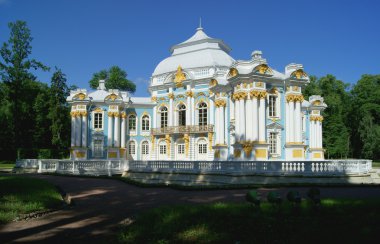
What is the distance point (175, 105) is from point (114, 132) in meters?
6.11

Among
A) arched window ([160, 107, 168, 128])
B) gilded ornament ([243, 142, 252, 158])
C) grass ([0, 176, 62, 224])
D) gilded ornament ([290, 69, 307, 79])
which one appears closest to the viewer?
grass ([0, 176, 62, 224])

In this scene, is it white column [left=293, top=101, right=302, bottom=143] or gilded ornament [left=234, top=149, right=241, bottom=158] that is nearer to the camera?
gilded ornament [left=234, top=149, right=241, bottom=158]

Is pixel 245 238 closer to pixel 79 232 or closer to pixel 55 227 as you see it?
pixel 79 232

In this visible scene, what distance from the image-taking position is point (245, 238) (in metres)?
5.65

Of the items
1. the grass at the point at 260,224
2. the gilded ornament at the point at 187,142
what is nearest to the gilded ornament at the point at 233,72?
the gilded ornament at the point at 187,142

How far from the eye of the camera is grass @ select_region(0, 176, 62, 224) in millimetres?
8039

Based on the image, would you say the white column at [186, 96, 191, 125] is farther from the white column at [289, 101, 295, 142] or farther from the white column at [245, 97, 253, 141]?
the white column at [245, 97, 253, 141]

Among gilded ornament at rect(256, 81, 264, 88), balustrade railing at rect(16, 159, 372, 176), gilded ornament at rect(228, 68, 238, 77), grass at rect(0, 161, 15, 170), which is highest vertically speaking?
gilded ornament at rect(228, 68, 238, 77)

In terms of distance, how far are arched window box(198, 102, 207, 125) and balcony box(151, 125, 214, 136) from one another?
0.71m

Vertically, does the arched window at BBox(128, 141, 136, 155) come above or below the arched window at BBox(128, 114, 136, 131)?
below

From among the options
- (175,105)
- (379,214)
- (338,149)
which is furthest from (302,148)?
(338,149)

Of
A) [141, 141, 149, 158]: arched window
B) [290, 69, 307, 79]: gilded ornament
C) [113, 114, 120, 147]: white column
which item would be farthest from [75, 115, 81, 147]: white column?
[290, 69, 307, 79]: gilded ornament

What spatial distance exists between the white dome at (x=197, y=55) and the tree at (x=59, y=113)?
38.2ft

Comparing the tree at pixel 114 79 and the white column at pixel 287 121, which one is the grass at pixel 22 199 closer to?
the white column at pixel 287 121
